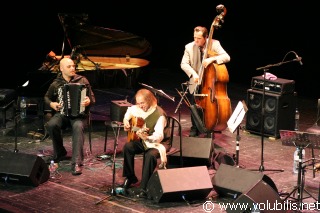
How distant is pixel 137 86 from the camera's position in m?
10.8

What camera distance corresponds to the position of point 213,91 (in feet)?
31.5

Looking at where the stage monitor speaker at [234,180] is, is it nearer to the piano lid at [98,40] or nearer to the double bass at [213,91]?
the double bass at [213,91]

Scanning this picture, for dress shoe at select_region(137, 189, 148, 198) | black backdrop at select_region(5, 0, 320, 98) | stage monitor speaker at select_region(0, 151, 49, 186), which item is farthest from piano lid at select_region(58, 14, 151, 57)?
dress shoe at select_region(137, 189, 148, 198)

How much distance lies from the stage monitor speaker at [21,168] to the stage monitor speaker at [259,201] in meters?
2.44

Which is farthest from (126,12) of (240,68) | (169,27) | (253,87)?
(253,87)

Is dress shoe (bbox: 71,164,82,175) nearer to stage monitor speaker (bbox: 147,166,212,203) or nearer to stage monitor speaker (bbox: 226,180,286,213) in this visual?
stage monitor speaker (bbox: 147,166,212,203)

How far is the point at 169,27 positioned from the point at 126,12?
1.17 m

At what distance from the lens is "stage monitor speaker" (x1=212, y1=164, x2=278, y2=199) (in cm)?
739

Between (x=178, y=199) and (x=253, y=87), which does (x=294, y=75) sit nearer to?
(x=253, y=87)

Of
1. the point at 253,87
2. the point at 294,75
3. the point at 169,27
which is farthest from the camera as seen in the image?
the point at 169,27

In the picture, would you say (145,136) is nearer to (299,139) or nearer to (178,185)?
(178,185)

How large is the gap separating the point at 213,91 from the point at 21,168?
308cm

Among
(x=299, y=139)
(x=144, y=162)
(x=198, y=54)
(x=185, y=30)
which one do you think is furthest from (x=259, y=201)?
(x=185, y=30)

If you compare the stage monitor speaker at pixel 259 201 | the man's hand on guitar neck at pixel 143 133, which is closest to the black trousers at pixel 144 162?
the man's hand on guitar neck at pixel 143 133
